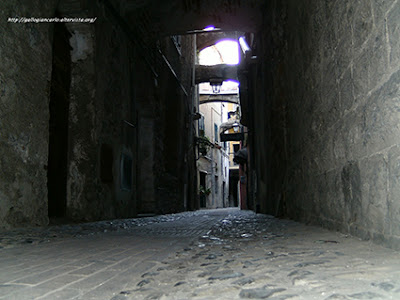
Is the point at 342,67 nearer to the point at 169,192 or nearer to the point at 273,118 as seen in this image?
the point at 273,118

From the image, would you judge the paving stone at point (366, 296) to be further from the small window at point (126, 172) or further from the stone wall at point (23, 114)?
the small window at point (126, 172)

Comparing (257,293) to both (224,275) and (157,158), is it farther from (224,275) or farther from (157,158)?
(157,158)

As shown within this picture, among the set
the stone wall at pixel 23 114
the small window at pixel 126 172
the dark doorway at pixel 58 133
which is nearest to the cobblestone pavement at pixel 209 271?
the stone wall at pixel 23 114

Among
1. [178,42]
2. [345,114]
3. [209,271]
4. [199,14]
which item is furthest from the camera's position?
[178,42]

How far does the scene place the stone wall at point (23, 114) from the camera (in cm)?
366

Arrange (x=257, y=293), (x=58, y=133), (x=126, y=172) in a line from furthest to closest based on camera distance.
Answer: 1. (x=126, y=172)
2. (x=58, y=133)
3. (x=257, y=293)

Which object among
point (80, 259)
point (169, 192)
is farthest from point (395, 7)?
point (169, 192)

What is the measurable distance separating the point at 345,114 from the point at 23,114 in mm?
3219

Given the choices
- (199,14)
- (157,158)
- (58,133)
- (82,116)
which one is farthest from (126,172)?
(199,14)

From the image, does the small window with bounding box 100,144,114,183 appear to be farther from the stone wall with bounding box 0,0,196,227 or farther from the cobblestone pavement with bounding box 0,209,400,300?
the cobblestone pavement with bounding box 0,209,400,300

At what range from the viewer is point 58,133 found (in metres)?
6.61

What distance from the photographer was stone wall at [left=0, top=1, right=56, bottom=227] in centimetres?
366

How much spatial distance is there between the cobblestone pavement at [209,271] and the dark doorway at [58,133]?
416cm

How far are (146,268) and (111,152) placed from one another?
4721 millimetres
